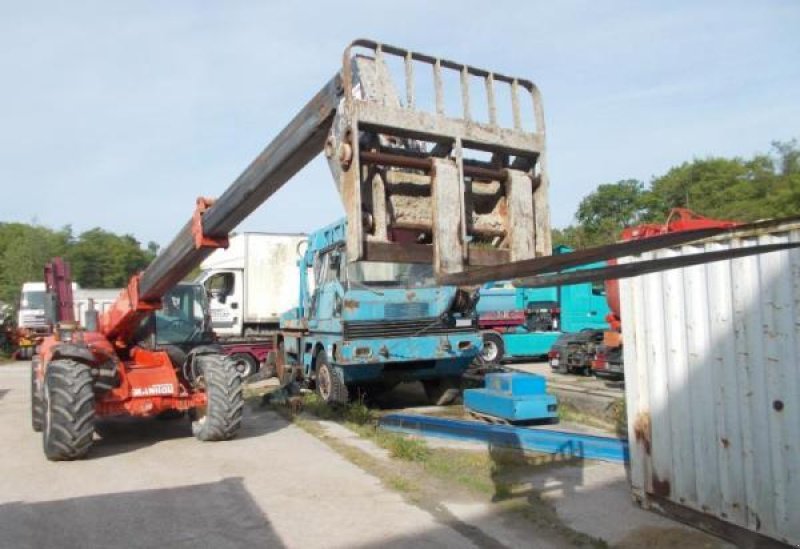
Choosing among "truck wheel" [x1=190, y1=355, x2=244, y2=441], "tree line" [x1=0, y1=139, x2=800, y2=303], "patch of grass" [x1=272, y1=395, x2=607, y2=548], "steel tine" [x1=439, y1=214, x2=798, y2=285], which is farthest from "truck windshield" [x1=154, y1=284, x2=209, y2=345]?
"tree line" [x1=0, y1=139, x2=800, y2=303]

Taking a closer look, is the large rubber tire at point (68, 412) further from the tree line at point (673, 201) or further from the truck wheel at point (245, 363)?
the tree line at point (673, 201)

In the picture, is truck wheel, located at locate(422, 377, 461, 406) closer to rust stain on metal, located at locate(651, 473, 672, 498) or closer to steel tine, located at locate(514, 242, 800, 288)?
rust stain on metal, located at locate(651, 473, 672, 498)

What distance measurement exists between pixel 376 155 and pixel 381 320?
6743 millimetres

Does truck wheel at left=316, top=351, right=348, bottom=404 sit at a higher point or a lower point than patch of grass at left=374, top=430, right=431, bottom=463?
higher

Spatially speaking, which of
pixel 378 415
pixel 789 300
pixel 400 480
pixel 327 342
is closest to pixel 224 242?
pixel 400 480

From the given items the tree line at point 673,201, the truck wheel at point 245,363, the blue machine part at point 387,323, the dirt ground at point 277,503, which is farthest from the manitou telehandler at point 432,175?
the tree line at point 673,201

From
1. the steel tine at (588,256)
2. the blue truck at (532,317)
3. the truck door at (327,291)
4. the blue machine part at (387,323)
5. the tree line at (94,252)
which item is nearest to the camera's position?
the steel tine at (588,256)

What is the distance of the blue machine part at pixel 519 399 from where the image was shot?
8.82 metres

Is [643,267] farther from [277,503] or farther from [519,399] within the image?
[519,399]

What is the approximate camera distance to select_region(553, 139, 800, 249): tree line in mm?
50031

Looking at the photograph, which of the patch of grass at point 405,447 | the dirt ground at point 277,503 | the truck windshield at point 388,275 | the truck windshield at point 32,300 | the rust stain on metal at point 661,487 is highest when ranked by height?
the truck windshield at point 32,300

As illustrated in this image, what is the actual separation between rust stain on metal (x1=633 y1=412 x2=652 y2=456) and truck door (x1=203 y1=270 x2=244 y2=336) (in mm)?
13433

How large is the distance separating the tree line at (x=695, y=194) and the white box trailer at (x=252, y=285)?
111ft

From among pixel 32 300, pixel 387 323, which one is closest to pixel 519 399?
pixel 387 323
